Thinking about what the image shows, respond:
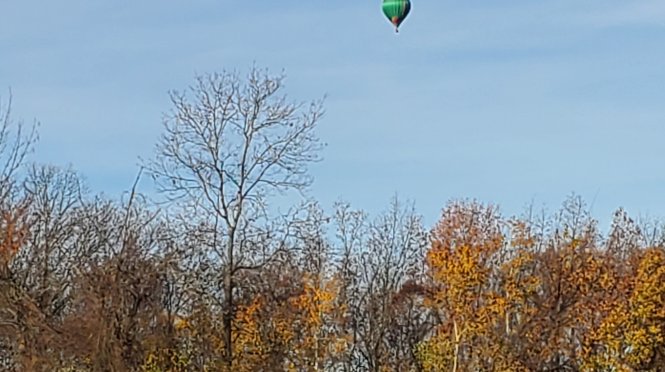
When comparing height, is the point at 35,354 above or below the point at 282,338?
below

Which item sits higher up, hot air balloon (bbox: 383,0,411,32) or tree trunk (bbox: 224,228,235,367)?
hot air balloon (bbox: 383,0,411,32)

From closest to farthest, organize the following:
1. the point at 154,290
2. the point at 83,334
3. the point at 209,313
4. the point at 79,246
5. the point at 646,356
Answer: the point at 83,334
the point at 154,290
the point at 209,313
the point at 646,356
the point at 79,246

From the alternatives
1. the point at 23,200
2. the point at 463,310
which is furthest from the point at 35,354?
the point at 463,310

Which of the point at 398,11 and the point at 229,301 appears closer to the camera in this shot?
the point at 398,11

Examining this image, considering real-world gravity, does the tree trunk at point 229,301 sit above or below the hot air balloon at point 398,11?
below

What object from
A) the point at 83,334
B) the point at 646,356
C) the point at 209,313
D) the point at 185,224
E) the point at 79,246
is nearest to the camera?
the point at 83,334

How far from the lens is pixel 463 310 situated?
36469 mm

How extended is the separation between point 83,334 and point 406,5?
33.6 feet

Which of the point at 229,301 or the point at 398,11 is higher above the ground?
the point at 398,11

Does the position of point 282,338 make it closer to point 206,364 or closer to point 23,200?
point 206,364

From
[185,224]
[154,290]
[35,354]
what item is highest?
[185,224]

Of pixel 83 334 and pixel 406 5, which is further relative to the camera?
pixel 406 5

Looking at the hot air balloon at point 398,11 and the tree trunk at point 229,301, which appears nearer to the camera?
the hot air balloon at point 398,11

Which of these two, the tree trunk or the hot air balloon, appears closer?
the hot air balloon
